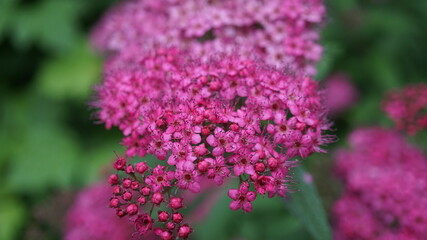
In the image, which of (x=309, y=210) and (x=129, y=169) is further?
(x=309, y=210)

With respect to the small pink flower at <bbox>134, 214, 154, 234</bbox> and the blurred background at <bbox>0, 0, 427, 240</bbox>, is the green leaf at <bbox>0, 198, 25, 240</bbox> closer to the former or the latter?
the blurred background at <bbox>0, 0, 427, 240</bbox>

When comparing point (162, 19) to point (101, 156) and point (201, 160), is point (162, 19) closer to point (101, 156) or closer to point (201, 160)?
point (201, 160)

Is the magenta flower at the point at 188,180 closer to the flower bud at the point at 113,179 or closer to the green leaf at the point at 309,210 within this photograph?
the flower bud at the point at 113,179

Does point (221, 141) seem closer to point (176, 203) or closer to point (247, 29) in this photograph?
point (176, 203)

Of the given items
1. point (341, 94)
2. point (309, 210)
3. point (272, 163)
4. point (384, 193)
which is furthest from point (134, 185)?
point (341, 94)

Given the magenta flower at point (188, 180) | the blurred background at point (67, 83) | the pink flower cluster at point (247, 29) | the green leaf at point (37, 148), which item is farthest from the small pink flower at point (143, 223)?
the green leaf at point (37, 148)

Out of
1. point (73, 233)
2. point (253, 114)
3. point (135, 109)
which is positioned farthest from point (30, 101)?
point (253, 114)

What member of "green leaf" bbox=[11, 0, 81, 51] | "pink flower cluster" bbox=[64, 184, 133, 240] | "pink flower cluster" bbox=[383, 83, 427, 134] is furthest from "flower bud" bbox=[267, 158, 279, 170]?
"green leaf" bbox=[11, 0, 81, 51]
